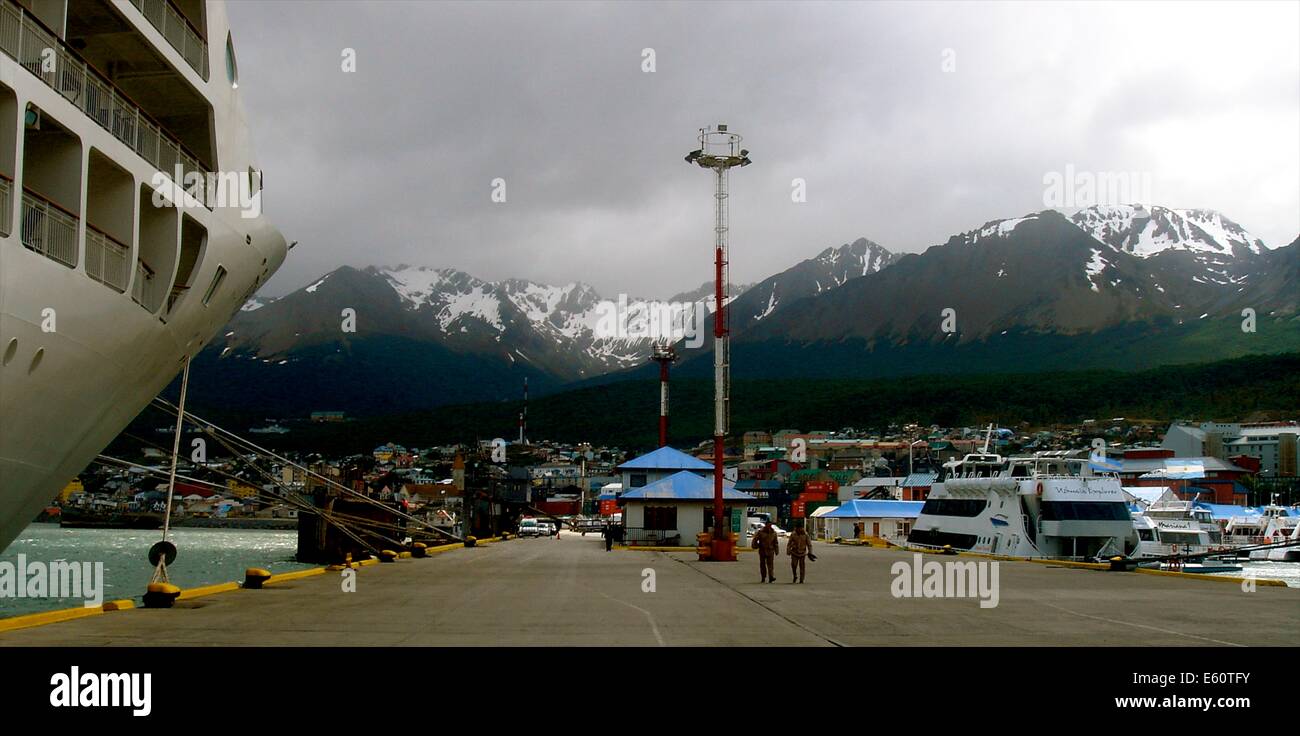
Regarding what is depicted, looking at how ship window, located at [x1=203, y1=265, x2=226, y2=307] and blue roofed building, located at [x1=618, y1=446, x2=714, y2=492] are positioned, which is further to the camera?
blue roofed building, located at [x1=618, y1=446, x2=714, y2=492]

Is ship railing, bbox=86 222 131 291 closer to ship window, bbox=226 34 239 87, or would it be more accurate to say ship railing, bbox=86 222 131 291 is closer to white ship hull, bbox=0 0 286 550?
white ship hull, bbox=0 0 286 550

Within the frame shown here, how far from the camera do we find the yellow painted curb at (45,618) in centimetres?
1164

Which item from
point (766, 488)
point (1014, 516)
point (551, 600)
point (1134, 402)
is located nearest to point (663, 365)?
point (1014, 516)

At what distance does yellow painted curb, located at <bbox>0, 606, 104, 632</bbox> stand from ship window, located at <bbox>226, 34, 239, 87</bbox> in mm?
10556

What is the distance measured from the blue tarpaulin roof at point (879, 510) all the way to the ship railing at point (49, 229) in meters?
59.8

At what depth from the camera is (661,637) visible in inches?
475

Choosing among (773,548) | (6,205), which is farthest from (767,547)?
(6,205)

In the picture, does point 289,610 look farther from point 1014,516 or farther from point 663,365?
point 663,365

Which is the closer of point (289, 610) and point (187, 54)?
point (289, 610)

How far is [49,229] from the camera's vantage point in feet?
41.4

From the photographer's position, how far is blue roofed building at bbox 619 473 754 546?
152 feet

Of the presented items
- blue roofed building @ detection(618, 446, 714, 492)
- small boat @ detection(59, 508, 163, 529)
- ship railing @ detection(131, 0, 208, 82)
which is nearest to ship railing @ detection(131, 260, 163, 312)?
ship railing @ detection(131, 0, 208, 82)

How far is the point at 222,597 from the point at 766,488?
361 feet

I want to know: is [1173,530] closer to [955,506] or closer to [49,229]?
[955,506]
